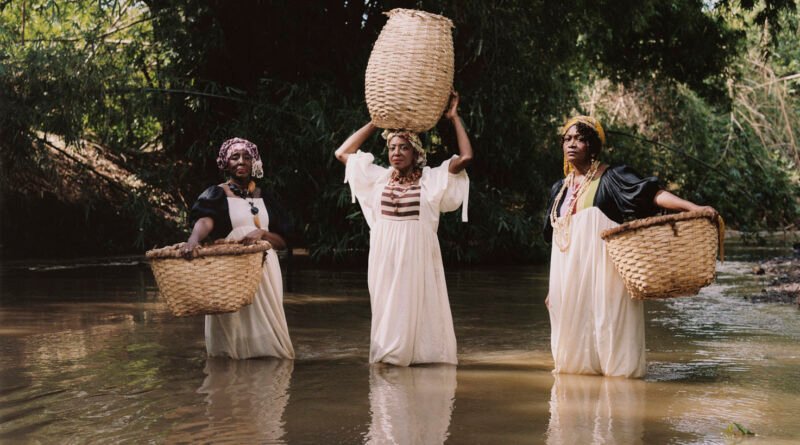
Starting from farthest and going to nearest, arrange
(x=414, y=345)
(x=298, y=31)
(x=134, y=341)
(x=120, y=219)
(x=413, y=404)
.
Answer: (x=120, y=219)
(x=298, y=31)
(x=134, y=341)
(x=414, y=345)
(x=413, y=404)

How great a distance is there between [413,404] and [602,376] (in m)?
1.37

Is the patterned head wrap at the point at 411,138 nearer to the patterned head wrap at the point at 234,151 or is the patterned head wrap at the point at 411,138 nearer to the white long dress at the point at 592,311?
the patterned head wrap at the point at 234,151

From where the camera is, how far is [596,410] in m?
4.91

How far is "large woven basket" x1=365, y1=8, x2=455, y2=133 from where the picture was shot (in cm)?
633

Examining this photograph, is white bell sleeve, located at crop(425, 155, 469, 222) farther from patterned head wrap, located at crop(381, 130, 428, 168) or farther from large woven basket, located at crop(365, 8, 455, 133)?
large woven basket, located at crop(365, 8, 455, 133)

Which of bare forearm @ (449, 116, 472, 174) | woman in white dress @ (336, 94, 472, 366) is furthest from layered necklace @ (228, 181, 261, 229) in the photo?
bare forearm @ (449, 116, 472, 174)

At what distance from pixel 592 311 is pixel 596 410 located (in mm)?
1027

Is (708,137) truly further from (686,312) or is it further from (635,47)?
(686,312)

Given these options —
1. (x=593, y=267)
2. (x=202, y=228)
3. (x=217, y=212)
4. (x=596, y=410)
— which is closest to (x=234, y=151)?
(x=217, y=212)

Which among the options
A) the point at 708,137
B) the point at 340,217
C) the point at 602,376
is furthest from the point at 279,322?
the point at 708,137

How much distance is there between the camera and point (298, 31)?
14.0 metres

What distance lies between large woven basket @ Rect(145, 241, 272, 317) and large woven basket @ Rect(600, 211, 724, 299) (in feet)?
7.31

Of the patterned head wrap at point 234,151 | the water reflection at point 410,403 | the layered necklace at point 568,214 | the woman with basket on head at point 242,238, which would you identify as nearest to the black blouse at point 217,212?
the woman with basket on head at point 242,238

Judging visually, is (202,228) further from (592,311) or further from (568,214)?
(592,311)
